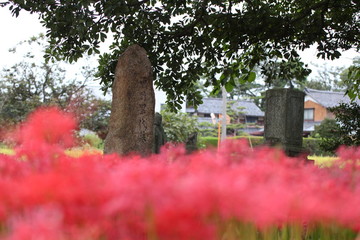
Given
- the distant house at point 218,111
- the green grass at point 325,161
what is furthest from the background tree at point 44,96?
the distant house at point 218,111

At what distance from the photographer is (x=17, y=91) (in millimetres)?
21547

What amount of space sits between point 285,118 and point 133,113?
3762 mm

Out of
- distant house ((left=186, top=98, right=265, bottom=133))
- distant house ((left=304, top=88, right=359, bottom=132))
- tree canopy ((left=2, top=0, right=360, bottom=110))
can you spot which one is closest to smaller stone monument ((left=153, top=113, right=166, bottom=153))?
tree canopy ((left=2, top=0, right=360, bottom=110))

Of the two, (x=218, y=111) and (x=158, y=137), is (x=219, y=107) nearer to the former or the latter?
(x=218, y=111)

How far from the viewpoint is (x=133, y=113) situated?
3.65 meters

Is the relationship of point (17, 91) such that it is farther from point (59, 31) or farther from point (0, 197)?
point (0, 197)

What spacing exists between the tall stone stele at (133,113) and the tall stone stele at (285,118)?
3.37 metres

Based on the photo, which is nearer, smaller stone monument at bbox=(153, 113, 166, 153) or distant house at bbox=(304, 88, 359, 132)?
smaller stone monument at bbox=(153, 113, 166, 153)

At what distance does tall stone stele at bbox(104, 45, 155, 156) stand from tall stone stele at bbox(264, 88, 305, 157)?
3.37m

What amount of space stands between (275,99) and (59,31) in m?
3.69

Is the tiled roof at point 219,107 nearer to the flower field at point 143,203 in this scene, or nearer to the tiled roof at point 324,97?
the tiled roof at point 324,97

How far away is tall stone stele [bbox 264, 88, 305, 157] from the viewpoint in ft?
22.0

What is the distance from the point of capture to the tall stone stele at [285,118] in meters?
6.70

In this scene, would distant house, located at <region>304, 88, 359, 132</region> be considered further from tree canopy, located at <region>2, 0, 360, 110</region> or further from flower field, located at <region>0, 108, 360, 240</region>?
flower field, located at <region>0, 108, 360, 240</region>
